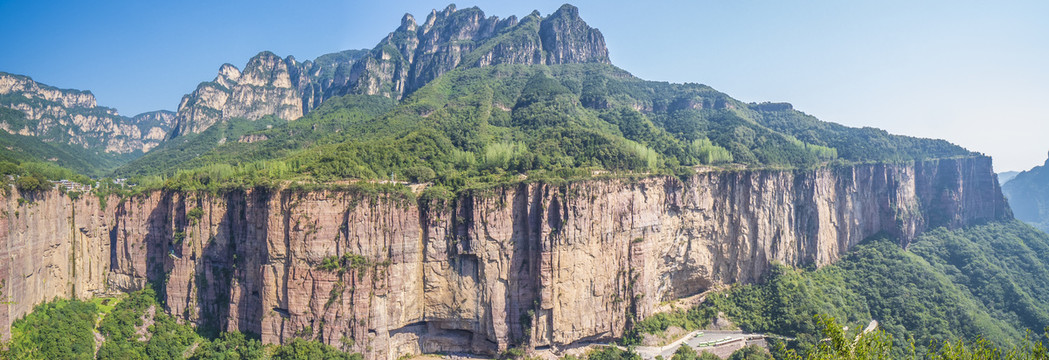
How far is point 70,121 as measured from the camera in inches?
5600

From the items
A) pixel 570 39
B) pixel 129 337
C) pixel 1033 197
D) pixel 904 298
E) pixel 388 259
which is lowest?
pixel 904 298

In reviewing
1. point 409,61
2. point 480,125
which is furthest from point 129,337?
point 409,61

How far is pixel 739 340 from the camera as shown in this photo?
52188 millimetres

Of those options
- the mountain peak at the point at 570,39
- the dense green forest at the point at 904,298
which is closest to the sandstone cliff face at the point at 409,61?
the mountain peak at the point at 570,39

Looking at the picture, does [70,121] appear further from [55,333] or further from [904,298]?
[904,298]

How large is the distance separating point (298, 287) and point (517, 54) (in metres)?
87.2

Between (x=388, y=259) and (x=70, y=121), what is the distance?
157791 millimetres

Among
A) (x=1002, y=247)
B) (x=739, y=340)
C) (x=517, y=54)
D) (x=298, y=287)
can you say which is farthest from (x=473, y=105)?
(x=1002, y=247)

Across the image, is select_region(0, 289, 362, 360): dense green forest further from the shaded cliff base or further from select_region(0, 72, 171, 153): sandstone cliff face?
select_region(0, 72, 171, 153): sandstone cliff face

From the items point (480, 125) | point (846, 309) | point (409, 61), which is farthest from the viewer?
point (409, 61)

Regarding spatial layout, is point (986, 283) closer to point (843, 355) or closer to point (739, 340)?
point (739, 340)

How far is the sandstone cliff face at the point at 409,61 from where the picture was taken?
12481 centimetres

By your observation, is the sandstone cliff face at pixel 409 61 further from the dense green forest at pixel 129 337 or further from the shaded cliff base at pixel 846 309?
the dense green forest at pixel 129 337

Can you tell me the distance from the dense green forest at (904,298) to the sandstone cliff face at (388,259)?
9092 millimetres
